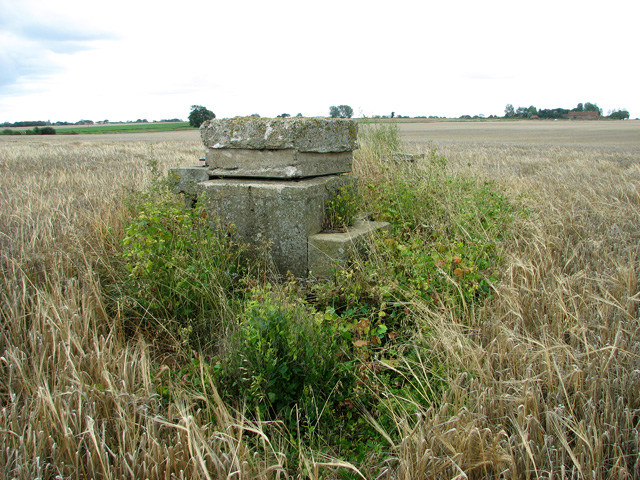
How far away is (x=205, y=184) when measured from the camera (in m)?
4.03

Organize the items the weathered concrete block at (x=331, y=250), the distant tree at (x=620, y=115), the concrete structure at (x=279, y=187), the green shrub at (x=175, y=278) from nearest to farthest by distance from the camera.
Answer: the green shrub at (x=175, y=278) → the weathered concrete block at (x=331, y=250) → the concrete structure at (x=279, y=187) → the distant tree at (x=620, y=115)

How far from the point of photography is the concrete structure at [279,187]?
371 centimetres

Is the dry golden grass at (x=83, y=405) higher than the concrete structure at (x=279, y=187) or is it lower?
lower

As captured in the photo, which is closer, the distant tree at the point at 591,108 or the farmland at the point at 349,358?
the farmland at the point at 349,358

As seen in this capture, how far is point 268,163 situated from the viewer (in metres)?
3.92

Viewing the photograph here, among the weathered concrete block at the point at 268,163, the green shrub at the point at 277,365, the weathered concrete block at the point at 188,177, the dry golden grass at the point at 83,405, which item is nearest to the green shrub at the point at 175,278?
the dry golden grass at the point at 83,405

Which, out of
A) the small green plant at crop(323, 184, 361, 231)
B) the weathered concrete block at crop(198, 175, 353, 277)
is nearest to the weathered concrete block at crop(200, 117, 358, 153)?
the weathered concrete block at crop(198, 175, 353, 277)

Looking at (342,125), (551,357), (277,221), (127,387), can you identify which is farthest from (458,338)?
(342,125)

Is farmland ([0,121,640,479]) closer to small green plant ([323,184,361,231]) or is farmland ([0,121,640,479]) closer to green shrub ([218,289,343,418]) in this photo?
green shrub ([218,289,343,418])

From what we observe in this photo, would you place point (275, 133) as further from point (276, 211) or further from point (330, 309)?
point (330, 309)

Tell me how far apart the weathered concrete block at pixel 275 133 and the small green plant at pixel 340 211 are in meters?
0.46

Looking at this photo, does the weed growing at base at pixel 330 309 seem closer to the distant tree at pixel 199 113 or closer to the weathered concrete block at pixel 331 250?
the weathered concrete block at pixel 331 250

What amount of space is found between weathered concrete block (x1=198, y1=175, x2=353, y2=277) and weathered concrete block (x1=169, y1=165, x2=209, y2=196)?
31 cm

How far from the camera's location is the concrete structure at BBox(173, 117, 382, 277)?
146 inches
